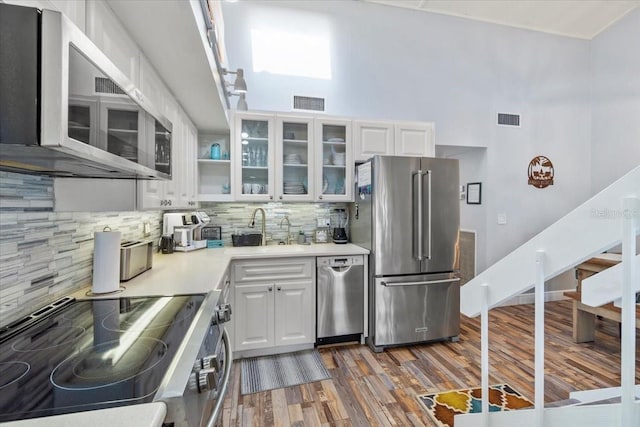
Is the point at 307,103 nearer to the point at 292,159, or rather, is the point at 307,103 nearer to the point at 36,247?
the point at 292,159

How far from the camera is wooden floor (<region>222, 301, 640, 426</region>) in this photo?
1885 mm

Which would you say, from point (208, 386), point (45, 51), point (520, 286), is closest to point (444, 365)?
point (520, 286)

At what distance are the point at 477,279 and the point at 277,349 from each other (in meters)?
2.07

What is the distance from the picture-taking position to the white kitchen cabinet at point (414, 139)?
128 inches

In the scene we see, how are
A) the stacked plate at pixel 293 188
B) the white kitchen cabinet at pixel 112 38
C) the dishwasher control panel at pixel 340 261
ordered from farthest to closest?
the stacked plate at pixel 293 188 → the dishwasher control panel at pixel 340 261 → the white kitchen cabinet at pixel 112 38

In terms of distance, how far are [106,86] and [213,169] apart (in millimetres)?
2530

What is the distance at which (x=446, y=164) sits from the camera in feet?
9.33

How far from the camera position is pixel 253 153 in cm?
304

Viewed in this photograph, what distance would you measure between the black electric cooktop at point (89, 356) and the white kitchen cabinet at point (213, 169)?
78.3 inches

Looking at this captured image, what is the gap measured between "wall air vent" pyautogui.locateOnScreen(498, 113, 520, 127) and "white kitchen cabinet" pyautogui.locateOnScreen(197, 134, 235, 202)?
3544mm

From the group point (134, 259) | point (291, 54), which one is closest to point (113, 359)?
point (134, 259)

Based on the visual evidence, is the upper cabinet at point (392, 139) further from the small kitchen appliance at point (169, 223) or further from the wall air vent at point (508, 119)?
the small kitchen appliance at point (169, 223)

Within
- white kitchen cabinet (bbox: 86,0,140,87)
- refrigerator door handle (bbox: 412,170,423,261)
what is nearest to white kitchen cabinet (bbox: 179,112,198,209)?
white kitchen cabinet (bbox: 86,0,140,87)

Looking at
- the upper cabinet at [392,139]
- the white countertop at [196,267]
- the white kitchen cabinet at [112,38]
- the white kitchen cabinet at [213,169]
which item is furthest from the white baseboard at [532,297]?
the white kitchen cabinet at [112,38]
